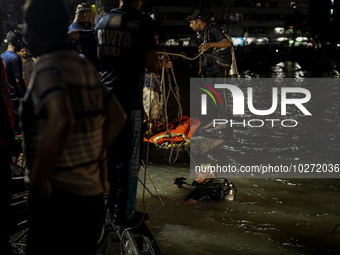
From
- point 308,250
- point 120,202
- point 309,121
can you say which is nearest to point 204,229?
point 308,250

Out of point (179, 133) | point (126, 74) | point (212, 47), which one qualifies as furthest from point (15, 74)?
point (126, 74)

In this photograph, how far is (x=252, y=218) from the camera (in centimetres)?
557

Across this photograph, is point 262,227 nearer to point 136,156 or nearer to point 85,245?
point 136,156

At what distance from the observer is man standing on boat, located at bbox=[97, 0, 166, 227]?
3846 mm

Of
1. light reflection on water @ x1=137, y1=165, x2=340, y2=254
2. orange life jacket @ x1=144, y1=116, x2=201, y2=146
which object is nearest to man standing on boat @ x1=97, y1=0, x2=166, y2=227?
light reflection on water @ x1=137, y1=165, x2=340, y2=254

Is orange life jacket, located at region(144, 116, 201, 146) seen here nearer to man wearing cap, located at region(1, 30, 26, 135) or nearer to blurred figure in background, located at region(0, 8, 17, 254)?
man wearing cap, located at region(1, 30, 26, 135)

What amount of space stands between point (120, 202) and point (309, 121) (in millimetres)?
9716

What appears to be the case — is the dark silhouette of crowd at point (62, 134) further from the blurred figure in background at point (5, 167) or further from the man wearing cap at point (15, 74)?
the man wearing cap at point (15, 74)

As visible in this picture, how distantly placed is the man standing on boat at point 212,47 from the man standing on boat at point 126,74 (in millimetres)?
4392

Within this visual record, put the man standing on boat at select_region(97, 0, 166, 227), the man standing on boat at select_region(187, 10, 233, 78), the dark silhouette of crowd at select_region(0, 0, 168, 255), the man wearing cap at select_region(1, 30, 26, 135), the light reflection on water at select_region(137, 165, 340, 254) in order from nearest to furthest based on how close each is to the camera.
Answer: the dark silhouette of crowd at select_region(0, 0, 168, 255) → the man standing on boat at select_region(97, 0, 166, 227) → the light reflection on water at select_region(137, 165, 340, 254) → the man wearing cap at select_region(1, 30, 26, 135) → the man standing on boat at select_region(187, 10, 233, 78)

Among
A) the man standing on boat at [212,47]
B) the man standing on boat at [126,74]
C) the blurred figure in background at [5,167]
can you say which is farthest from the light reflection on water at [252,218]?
the man standing on boat at [212,47]

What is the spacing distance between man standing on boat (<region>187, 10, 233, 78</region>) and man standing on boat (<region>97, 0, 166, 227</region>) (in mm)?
4392

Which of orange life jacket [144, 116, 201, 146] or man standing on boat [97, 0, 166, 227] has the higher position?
man standing on boat [97, 0, 166, 227]

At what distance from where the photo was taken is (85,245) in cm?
247
